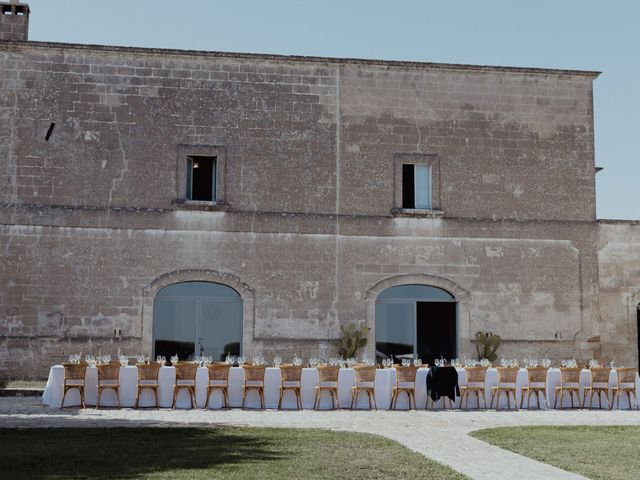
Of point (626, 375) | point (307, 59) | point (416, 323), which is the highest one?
point (307, 59)

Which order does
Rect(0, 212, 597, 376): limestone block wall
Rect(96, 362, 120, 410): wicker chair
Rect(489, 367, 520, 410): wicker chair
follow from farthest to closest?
Rect(0, 212, 597, 376): limestone block wall
Rect(489, 367, 520, 410): wicker chair
Rect(96, 362, 120, 410): wicker chair

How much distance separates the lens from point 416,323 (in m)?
18.6

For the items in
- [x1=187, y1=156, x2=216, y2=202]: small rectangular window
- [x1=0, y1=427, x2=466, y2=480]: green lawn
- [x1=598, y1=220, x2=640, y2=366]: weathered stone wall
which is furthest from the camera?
[x1=598, y1=220, x2=640, y2=366]: weathered stone wall

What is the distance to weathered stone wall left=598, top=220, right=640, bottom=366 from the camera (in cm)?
1914

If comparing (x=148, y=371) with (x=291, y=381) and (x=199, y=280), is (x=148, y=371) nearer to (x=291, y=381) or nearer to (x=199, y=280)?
(x=291, y=381)

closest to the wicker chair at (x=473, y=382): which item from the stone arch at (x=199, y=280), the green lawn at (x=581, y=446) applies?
the green lawn at (x=581, y=446)

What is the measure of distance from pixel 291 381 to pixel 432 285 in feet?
18.9

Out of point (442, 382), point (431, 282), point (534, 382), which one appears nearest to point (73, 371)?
point (442, 382)

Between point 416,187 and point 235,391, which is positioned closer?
point 235,391

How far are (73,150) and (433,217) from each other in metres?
7.64

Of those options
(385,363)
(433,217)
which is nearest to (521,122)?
(433,217)

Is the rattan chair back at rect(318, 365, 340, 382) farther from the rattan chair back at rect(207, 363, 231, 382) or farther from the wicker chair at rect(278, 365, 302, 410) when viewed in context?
the rattan chair back at rect(207, 363, 231, 382)

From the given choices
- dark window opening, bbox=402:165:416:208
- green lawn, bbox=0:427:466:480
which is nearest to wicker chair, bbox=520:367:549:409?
green lawn, bbox=0:427:466:480

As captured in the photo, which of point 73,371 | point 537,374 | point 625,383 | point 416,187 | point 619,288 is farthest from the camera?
point 619,288
